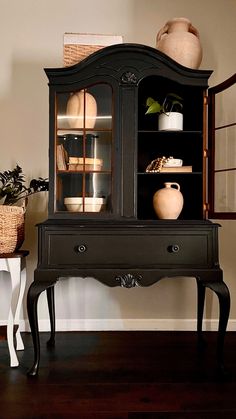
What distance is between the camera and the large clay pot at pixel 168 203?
2031mm

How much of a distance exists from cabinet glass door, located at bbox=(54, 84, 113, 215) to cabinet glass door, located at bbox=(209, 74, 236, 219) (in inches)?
26.0

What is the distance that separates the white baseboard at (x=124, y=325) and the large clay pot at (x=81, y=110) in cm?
129

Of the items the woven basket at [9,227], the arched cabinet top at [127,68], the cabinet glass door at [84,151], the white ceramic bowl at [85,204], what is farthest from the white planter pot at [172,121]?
the woven basket at [9,227]

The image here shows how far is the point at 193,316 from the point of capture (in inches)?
99.7

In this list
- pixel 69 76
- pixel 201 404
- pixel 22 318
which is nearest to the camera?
pixel 201 404

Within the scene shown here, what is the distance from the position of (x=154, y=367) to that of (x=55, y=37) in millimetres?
2119

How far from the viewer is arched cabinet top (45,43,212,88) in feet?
6.36

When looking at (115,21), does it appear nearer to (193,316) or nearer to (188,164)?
(188,164)

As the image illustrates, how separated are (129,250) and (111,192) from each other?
0.32 m

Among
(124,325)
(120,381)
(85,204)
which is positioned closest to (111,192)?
(85,204)

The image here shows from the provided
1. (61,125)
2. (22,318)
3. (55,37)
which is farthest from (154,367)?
(55,37)

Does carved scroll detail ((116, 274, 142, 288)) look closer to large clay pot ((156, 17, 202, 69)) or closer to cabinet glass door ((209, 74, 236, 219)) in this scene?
cabinet glass door ((209, 74, 236, 219))

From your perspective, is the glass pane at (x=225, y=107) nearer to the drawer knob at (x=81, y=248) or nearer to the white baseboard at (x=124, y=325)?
the drawer knob at (x=81, y=248)

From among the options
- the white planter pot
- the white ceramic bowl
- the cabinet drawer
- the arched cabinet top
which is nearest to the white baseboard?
the cabinet drawer
